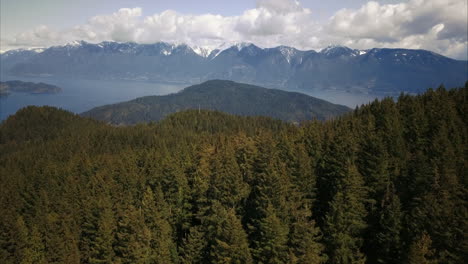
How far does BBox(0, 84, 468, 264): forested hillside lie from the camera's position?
2817 centimetres

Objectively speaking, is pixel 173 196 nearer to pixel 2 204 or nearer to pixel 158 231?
pixel 158 231

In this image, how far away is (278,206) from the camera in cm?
3319

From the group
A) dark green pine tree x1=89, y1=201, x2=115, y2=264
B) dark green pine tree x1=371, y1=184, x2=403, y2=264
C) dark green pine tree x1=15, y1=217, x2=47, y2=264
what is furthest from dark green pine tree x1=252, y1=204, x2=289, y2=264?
dark green pine tree x1=15, y1=217, x2=47, y2=264

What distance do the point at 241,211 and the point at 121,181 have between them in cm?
2516

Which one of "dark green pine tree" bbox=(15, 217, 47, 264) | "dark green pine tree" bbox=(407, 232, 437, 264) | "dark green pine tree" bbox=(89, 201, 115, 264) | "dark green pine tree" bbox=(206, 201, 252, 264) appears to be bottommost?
"dark green pine tree" bbox=(15, 217, 47, 264)

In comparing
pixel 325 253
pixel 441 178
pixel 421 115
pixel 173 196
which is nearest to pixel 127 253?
pixel 173 196

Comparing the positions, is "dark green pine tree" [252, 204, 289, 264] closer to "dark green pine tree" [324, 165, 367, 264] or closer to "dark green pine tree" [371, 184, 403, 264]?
"dark green pine tree" [324, 165, 367, 264]

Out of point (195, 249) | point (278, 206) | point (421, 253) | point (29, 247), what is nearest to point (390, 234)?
point (421, 253)

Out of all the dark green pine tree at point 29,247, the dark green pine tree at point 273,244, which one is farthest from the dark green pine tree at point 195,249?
the dark green pine tree at point 29,247

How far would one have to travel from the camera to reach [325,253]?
30.6 metres

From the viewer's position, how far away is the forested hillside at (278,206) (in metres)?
28.2

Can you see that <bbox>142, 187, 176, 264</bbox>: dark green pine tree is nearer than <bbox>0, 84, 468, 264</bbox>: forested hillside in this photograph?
No

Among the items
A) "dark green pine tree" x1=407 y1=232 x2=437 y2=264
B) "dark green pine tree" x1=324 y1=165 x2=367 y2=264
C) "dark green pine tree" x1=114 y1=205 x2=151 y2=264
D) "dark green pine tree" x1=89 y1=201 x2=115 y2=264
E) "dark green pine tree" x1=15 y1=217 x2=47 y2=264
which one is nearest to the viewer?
"dark green pine tree" x1=407 y1=232 x2=437 y2=264

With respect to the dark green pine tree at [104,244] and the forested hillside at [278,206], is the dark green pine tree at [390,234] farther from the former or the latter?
the dark green pine tree at [104,244]
